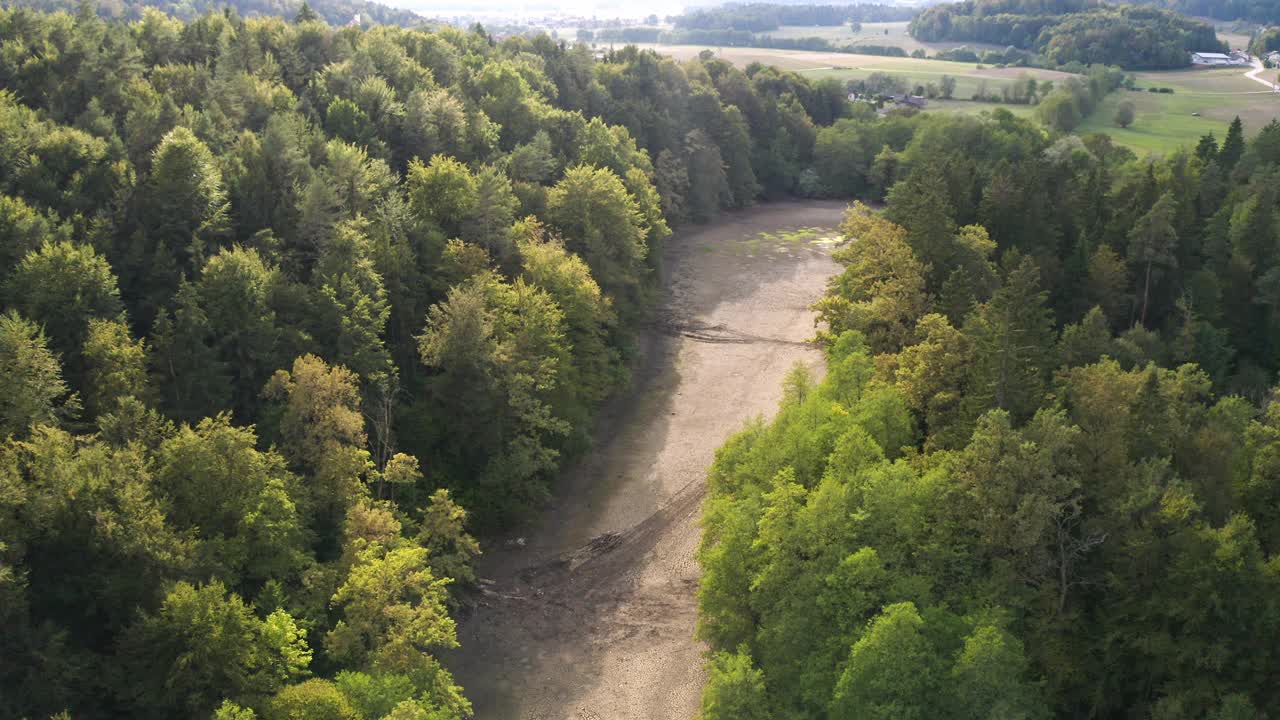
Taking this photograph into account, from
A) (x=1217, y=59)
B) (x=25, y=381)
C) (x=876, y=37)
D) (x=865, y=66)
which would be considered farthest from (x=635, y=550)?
(x=876, y=37)

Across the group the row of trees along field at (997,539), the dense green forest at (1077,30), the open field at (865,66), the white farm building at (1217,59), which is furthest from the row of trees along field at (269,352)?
the white farm building at (1217,59)

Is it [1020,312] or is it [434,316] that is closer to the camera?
[1020,312]

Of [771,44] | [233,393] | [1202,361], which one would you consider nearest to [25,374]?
[233,393]

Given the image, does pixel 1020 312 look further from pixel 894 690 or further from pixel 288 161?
pixel 288 161

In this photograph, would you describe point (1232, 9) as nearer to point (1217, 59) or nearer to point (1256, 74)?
point (1217, 59)

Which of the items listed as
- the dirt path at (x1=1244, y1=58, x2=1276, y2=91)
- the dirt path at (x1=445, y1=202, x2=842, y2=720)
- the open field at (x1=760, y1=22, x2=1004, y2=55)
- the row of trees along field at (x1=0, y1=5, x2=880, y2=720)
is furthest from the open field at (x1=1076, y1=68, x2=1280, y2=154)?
the row of trees along field at (x1=0, y1=5, x2=880, y2=720)

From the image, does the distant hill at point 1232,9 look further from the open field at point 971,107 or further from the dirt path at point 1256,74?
the open field at point 971,107
